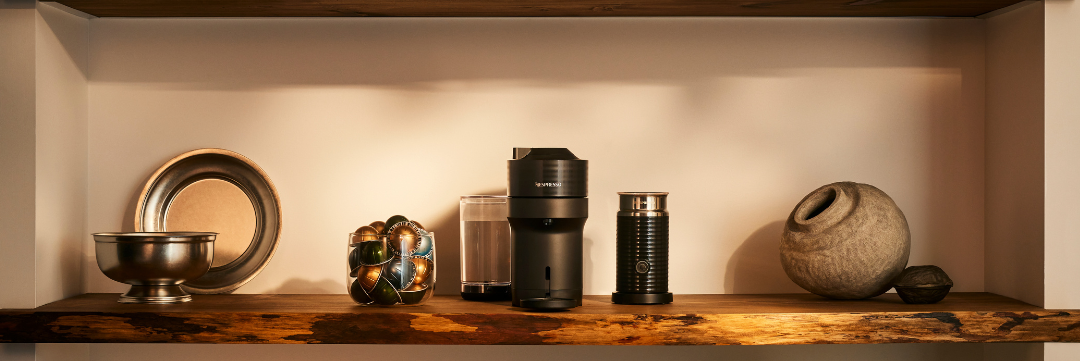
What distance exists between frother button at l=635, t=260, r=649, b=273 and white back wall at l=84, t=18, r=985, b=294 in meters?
0.21

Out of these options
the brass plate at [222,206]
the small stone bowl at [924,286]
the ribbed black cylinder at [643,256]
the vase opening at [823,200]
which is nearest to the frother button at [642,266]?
the ribbed black cylinder at [643,256]

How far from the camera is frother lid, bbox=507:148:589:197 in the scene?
129cm

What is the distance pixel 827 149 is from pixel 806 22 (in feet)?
0.93

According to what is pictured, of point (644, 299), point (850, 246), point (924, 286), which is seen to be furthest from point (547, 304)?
point (924, 286)

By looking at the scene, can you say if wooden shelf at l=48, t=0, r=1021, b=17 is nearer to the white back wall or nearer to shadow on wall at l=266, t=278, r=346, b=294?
the white back wall

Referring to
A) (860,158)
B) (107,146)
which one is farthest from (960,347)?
(107,146)

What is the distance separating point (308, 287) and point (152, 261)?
0.34 m

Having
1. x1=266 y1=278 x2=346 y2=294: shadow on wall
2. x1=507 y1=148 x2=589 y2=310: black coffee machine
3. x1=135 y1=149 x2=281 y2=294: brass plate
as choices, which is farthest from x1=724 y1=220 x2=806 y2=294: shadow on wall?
x1=135 y1=149 x2=281 y2=294: brass plate

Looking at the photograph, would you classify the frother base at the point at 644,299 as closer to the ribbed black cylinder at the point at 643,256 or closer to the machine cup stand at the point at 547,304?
the ribbed black cylinder at the point at 643,256

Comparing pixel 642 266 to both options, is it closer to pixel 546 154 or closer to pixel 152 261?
pixel 546 154

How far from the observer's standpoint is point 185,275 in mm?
1385

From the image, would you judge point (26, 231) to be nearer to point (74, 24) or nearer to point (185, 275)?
point (185, 275)

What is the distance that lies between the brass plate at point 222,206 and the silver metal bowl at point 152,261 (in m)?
0.17

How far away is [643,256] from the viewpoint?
1384 mm
